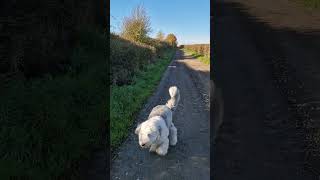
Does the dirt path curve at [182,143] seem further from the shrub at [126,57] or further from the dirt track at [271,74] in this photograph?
the shrub at [126,57]

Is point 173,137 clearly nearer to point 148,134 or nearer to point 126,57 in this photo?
point 148,134

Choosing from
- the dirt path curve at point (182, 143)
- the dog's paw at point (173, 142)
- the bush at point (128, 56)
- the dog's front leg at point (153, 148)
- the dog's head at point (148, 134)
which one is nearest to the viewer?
the dirt path curve at point (182, 143)

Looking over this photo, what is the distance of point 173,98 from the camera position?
4441 mm

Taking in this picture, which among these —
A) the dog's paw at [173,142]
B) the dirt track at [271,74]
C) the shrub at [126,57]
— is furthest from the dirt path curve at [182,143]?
the shrub at [126,57]

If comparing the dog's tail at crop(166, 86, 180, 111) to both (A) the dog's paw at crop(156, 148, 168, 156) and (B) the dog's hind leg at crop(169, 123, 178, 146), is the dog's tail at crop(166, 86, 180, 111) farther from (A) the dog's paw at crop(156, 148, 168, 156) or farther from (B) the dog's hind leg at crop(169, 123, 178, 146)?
(A) the dog's paw at crop(156, 148, 168, 156)
